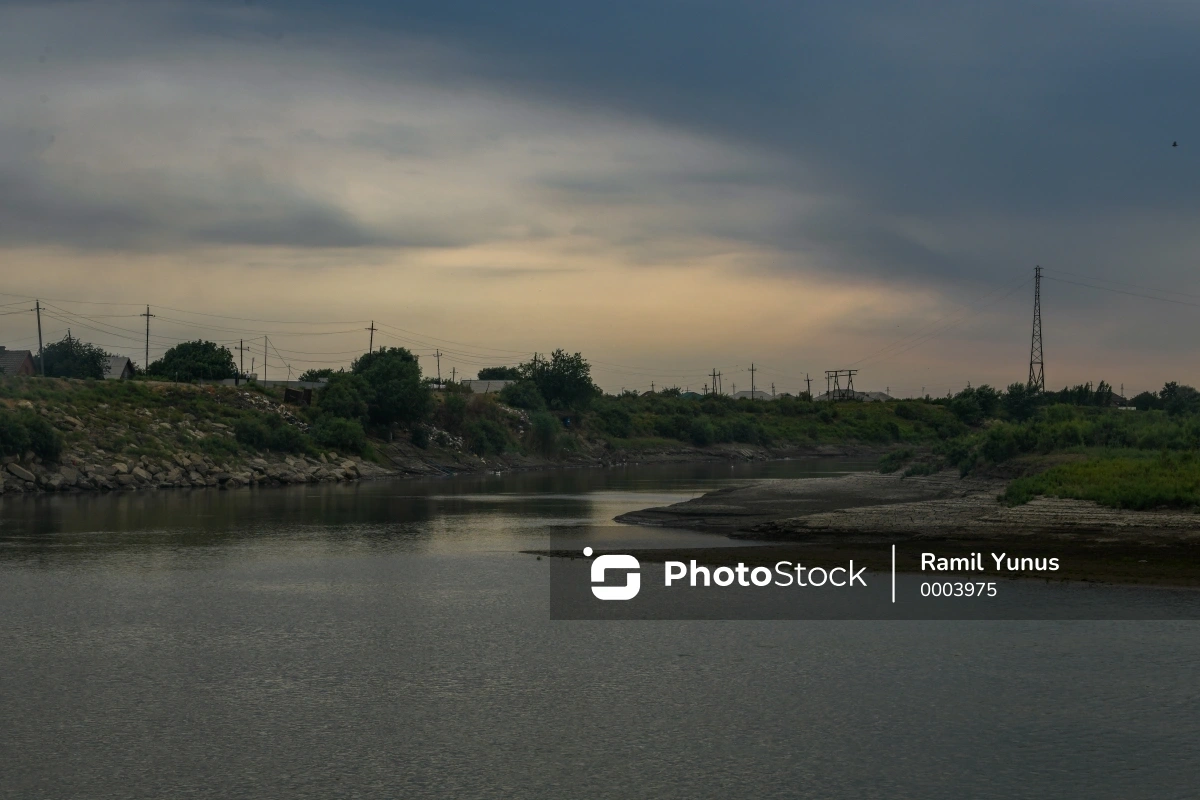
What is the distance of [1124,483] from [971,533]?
238 inches

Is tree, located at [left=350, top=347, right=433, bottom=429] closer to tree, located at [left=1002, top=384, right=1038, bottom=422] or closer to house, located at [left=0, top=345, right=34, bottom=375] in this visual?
house, located at [left=0, top=345, right=34, bottom=375]

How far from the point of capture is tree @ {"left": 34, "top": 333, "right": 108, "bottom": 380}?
105 m

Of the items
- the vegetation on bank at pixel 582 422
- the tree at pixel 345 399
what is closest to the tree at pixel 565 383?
the vegetation on bank at pixel 582 422

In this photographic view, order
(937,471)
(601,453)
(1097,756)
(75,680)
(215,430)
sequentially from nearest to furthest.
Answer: (1097,756) < (75,680) < (937,471) < (215,430) < (601,453)

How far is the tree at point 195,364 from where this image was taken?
11075cm

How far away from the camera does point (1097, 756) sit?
1176cm

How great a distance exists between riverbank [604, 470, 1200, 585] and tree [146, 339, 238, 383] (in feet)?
266

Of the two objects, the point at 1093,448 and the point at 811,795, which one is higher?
the point at 1093,448

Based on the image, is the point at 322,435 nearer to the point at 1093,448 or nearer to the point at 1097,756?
the point at 1093,448

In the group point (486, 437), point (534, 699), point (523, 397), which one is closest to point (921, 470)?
point (534, 699)

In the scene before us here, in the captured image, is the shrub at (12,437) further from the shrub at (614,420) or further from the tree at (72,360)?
the shrub at (614,420)

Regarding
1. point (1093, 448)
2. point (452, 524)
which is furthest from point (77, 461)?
point (1093, 448)

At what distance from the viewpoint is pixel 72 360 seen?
105688 millimetres

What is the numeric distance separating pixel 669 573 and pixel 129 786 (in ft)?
49.4
